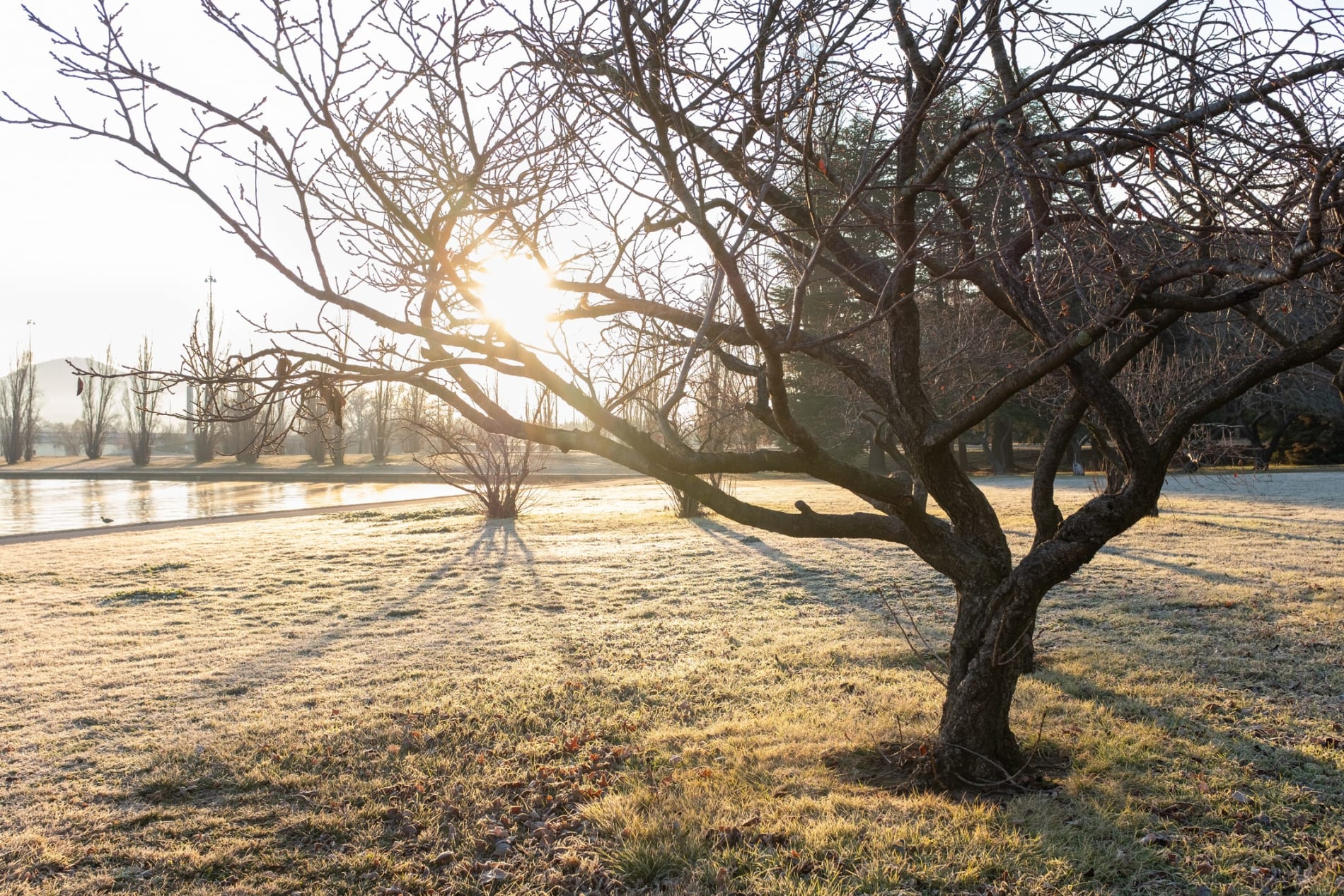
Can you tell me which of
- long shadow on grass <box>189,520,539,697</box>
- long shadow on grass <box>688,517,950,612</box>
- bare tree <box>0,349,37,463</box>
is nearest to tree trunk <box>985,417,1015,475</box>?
long shadow on grass <box>688,517,950,612</box>

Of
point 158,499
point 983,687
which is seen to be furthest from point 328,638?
point 158,499

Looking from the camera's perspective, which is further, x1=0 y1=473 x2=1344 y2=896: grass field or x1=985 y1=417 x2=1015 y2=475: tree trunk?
x1=985 y1=417 x2=1015 y2=475: tree trunk

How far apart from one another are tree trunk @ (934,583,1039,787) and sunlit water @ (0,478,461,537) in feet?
61.3

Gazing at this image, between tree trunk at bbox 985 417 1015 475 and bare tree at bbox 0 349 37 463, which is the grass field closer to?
tree trunk at bbox 985 417 1015 475

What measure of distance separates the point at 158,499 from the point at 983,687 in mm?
29505

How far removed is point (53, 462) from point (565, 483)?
1624 inches

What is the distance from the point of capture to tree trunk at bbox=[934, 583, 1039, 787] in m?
4.13

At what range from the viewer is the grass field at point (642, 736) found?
3.65 metres

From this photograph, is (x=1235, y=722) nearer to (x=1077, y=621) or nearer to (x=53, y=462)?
(x=1077, y=621)

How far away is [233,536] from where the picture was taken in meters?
15.6

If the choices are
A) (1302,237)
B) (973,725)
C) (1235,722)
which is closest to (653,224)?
(1302,237)

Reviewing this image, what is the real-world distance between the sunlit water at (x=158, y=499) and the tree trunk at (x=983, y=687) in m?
18.7

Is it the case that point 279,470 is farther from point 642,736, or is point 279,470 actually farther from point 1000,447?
point 642,736

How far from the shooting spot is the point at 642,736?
519 centimetres
